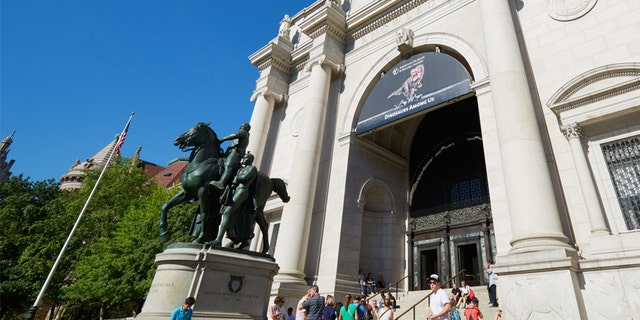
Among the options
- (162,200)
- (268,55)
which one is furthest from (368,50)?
(162,200)

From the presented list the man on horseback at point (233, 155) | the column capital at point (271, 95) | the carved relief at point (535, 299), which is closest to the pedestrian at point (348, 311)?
the carved relief at point (535, 299)

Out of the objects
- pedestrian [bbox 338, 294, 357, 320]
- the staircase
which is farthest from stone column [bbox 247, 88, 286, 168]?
pedestrian [bbox 338, 294, 357, 320]

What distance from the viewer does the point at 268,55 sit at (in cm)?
2109

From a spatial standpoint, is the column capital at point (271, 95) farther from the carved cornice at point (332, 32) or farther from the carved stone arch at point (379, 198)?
the carved stone arch at point (379, 198)

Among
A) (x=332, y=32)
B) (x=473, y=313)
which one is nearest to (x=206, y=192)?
(x=473, y=313)

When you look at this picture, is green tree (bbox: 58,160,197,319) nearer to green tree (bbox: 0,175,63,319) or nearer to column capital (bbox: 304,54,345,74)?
green tree (bbox: 0,175,63,319)

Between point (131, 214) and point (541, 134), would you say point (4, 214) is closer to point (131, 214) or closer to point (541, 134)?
point (131, 214)

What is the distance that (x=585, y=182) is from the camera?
29.0ft

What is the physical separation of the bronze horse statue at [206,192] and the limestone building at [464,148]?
5.25 m

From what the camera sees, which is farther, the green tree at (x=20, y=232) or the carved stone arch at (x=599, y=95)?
the green tree at (x=20, y=232)

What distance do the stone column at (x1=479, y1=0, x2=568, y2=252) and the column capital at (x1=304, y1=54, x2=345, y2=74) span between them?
7547 mm

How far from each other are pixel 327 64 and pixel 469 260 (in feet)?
36.0

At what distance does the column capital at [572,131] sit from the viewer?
9.38m

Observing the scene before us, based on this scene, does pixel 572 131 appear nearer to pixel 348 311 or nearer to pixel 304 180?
pixel 348 311
